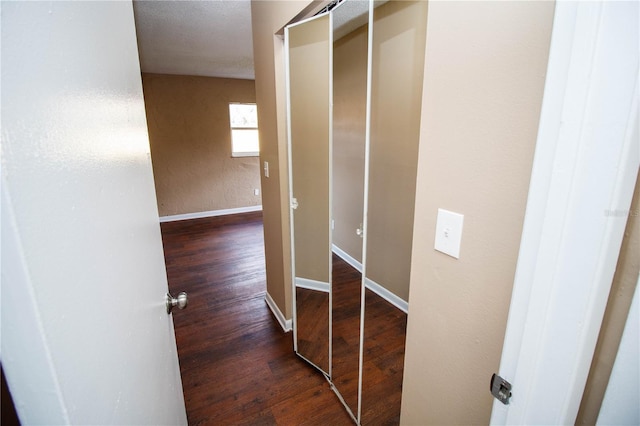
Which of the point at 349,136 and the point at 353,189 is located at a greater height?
the point at 349,136

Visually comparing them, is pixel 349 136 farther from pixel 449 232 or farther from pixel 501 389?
pixel 501 389

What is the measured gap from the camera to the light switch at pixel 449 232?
2.52 ft

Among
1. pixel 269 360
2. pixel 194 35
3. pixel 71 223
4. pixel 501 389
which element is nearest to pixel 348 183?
pixel 269 360

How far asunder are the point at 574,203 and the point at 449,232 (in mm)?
324

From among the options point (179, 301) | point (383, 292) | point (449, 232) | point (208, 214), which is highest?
point (449, 232)

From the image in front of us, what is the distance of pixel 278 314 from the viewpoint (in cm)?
249

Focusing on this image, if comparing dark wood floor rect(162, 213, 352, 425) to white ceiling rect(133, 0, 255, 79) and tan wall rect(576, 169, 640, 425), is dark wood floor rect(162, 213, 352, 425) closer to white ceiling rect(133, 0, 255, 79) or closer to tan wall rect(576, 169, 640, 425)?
tan wall rect(576, 169, 640, 425)

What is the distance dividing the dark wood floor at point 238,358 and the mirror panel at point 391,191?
1.27 ft

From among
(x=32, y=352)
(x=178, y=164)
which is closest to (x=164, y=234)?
(x=178, y=164)

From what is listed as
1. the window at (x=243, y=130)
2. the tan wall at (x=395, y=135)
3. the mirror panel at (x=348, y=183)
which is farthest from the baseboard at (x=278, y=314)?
the window at (x=243, y=130)

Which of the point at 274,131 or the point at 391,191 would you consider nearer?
the point at 274,131

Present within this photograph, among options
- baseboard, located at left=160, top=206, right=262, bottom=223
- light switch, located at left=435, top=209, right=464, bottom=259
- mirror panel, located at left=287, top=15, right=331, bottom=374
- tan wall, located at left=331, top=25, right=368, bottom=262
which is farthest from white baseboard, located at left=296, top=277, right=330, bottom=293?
baseboard, located at left=160, top=206, right=262, bottom=223

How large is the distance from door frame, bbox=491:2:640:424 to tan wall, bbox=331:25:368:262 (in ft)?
4.37

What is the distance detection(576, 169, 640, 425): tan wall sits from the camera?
485 millimetres
